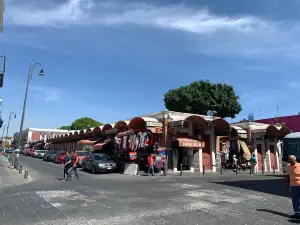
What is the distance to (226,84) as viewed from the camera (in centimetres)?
4966

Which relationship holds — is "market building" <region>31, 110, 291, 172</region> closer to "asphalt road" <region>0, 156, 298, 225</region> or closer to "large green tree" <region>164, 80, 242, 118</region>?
"asphalt road" <region>0, 156, 298, 225</region>

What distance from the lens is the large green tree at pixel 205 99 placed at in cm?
4762

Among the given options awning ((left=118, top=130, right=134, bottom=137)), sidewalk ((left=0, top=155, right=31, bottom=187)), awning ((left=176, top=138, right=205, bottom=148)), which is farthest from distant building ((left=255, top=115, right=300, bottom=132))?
sidewalk ((left=0, top=155, right=31, bottom=187))

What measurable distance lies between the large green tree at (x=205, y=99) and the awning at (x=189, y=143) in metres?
22.1

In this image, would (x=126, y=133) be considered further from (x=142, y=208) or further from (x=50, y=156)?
(x=50, y=156)

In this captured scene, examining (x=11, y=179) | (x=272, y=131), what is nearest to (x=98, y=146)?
(x=11, y=179)

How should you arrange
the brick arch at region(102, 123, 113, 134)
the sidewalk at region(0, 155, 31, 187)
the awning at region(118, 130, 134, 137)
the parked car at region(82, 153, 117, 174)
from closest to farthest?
the sidewalk at region(0, 155, 31, 187)
the parked car at region(82, 153, 117, 174)
the awning at region(118, 130, 134, 137)
the brick arch at region(102, 123, 113, 134)

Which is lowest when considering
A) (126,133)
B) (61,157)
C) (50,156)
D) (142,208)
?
(142,208)

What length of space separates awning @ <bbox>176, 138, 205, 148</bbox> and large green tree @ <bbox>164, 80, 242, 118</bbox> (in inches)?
872

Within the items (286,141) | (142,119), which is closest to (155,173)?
(142,119)

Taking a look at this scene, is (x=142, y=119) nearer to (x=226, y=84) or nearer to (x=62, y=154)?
(x=62, y=154)

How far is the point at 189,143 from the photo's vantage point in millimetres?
24156

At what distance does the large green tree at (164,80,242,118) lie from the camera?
1875 inches

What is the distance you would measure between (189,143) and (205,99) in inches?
984
